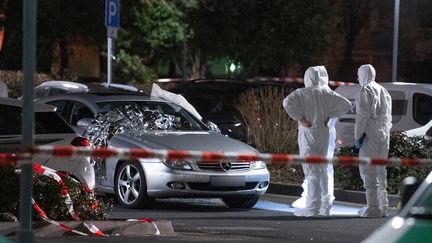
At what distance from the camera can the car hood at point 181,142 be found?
1339 cm

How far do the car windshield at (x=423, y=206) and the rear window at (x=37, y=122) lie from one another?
6.58 m

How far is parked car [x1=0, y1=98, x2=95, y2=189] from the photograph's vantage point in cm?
1197

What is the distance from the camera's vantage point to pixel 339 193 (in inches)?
593

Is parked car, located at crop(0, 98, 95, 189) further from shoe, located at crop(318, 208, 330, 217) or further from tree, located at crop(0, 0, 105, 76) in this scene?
tree, located at crop(0, 0, 105, 76)

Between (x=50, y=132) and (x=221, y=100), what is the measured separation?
8766 millimetres

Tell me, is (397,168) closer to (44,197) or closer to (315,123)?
(315,123)

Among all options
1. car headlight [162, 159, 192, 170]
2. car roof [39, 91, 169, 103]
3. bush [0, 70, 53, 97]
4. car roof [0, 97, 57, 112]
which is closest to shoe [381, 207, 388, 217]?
car headlight [162, 159, 192, 170]

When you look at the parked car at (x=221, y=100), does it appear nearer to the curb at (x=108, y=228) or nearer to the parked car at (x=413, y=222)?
→ the curb at (x=108, y=228)

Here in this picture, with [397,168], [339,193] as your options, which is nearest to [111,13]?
[339,193]

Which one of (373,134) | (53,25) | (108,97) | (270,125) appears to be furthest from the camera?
(53,25)

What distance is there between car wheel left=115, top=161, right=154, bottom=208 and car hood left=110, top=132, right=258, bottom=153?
0.93 feet

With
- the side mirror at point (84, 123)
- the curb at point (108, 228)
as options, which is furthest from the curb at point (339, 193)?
the curb at point (108, 228)

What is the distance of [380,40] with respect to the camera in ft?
147

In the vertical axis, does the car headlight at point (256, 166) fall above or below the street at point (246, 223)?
above
